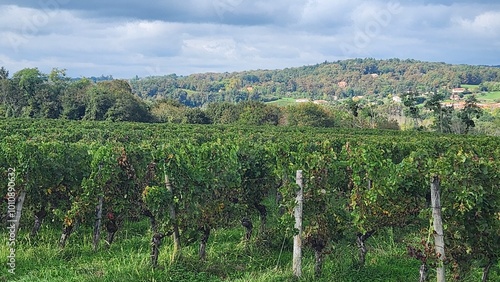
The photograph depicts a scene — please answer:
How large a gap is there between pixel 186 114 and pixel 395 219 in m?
66.6

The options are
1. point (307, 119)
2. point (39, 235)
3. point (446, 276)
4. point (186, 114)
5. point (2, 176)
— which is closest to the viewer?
point (446, 276)

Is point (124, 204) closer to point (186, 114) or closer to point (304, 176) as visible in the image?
point (304, 176)

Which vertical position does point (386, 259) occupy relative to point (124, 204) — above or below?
below

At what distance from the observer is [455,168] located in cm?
738

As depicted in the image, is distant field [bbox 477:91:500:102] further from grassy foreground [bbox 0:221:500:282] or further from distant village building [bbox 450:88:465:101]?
grassy foreground [bbox 0:221:500:282]

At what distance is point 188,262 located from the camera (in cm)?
863

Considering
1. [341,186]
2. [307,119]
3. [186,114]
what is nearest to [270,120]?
[307,119]

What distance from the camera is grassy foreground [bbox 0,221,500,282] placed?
320 inches

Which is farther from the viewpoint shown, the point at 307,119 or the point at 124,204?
the point at 307,119

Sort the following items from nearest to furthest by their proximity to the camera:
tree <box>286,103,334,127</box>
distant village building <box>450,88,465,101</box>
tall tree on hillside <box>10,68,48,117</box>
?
tall tree on hillside <box>10,68,48,117</box> < tree <box>286,103,334,127</box> < distant village building <box>450,88,465,101</box>

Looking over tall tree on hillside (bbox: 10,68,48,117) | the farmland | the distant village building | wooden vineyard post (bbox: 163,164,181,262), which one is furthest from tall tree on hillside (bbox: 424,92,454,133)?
the distant village building

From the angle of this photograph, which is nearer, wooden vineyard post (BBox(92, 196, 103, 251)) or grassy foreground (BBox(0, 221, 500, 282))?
grassy foreground (BBox(0, 221, 500, 282))

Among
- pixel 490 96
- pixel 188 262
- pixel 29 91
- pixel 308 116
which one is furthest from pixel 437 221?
pixel 490 96

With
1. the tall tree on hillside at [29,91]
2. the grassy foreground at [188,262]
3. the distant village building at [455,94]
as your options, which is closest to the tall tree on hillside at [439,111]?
the tall tree on hillside at [29,91]
